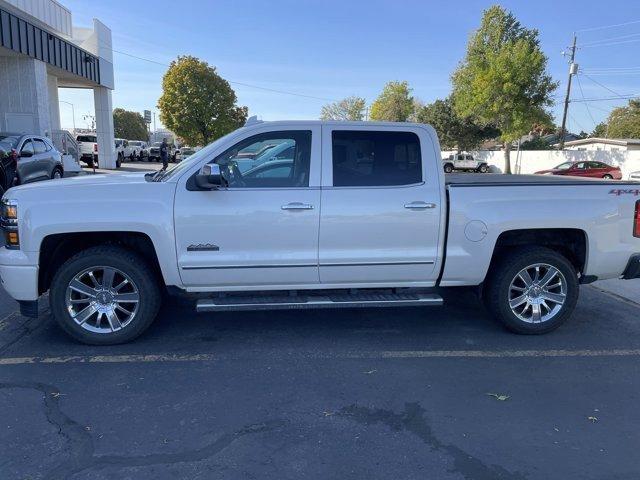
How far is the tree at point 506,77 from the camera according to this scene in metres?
32.1

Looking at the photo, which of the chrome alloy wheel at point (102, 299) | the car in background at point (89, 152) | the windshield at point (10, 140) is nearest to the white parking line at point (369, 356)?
the chrome alloy wheel at point (102, 299)

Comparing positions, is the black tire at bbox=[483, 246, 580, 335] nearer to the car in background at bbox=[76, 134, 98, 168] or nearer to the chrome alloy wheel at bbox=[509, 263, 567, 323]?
the chrome alloy wheel at bbox=[509, 263, 567, 323]

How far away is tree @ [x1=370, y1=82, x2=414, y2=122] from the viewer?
6875 centimetres

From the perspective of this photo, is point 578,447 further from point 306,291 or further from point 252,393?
point 306,291

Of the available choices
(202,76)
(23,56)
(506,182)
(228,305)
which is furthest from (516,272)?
(202,76)

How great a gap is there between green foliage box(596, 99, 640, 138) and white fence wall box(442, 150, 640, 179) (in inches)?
1134

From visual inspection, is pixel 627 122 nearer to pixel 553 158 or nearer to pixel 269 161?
pixel 553 158

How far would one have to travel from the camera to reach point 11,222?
4.33 metres

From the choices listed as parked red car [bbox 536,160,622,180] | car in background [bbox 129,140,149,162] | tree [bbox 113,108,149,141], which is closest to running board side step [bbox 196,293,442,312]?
parked red car [bbox 536,160,622,180]

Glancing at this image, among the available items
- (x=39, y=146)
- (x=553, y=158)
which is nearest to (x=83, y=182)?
(x=39, y=146)

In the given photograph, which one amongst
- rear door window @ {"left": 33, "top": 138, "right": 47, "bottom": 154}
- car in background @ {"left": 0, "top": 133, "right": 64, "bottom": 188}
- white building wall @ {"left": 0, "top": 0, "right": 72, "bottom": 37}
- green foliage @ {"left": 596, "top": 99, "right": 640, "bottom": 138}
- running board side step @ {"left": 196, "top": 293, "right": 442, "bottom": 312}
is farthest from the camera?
green foliage @ {"left": 596, "top": 99, "right": 640, "bottom": 138}

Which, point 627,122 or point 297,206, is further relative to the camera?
point 627,122

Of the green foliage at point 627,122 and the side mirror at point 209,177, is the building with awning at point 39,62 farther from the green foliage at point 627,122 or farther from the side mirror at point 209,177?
the green foliage at point 627,122

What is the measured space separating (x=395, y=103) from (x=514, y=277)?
6757 centimetres
